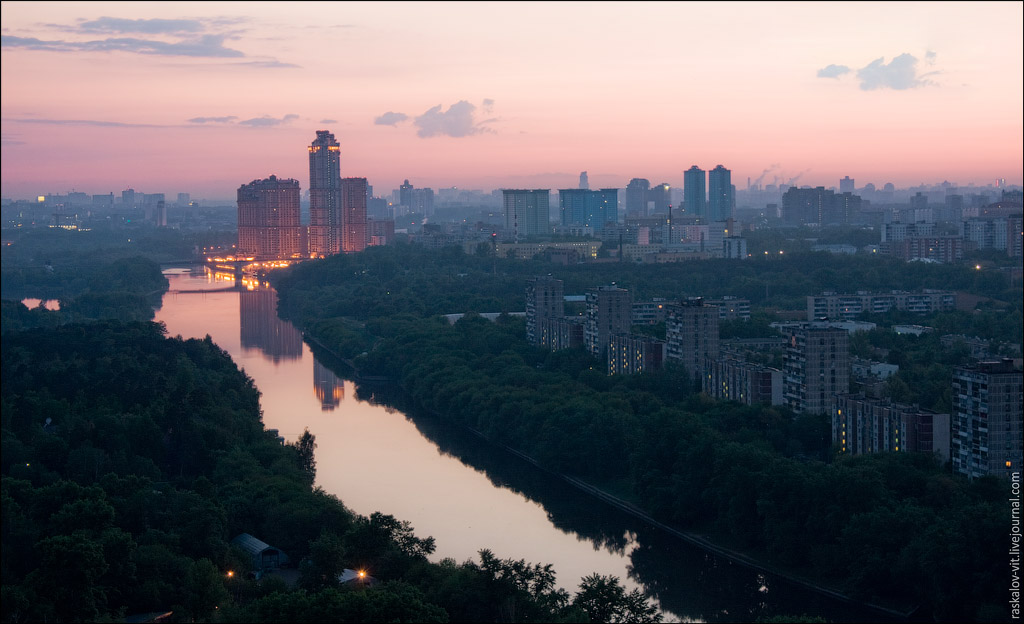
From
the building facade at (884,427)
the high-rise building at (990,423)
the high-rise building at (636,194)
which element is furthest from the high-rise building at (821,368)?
the high-rise building at (636,194)

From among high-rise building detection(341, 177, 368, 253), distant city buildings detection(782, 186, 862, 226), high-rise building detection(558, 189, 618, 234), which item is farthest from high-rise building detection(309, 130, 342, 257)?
distant city buildings detection(782, 186, 862, 226)

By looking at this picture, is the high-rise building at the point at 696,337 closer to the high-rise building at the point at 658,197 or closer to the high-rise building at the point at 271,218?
the high-rise building at the point at 271,218

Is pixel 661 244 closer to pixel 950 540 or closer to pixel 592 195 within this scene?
pixel 592 195

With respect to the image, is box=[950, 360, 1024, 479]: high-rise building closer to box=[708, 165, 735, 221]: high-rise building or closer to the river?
the river

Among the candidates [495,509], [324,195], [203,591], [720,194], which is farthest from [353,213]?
[203,591]

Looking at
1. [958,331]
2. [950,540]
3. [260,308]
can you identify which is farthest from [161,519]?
[260,308]

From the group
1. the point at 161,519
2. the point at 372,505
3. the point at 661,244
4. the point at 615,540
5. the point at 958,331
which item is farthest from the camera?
the point at 661,244
